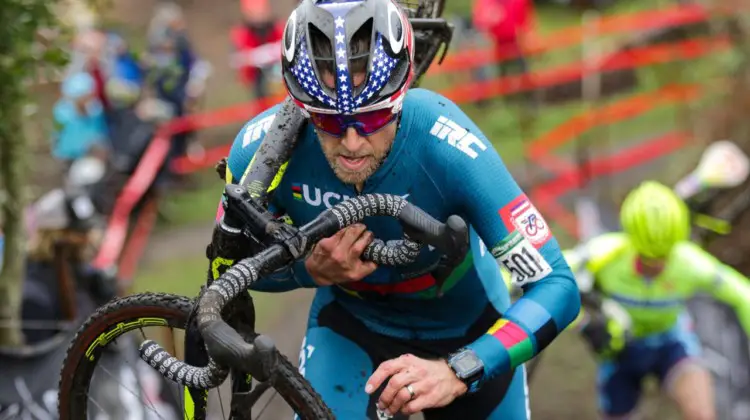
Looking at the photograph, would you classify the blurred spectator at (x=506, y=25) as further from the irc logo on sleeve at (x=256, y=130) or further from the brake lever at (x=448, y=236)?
the brake lever at (x=448, y=236)

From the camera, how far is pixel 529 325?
3.63 metres

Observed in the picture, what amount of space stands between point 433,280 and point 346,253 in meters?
0.65

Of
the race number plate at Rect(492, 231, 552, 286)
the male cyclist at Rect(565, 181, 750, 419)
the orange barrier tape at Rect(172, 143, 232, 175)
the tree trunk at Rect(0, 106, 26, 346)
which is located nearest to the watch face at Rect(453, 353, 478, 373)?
the race number plate at Rect(492, 231, 552, 286)

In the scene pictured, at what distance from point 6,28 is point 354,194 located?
8.44 feet

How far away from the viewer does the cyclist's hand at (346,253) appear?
145 inches

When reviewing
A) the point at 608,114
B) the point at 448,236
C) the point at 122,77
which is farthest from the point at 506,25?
the point at 448,236

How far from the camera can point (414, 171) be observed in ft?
12.9

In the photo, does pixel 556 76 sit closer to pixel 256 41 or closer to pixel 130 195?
pixel 256 41

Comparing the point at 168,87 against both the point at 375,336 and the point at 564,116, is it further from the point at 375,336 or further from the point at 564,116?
the point at 564,116

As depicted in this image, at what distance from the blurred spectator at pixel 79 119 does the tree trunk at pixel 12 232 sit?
4979 mm

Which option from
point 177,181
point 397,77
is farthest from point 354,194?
point 177,181

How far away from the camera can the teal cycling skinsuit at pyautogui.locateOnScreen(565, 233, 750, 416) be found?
8.22 meters

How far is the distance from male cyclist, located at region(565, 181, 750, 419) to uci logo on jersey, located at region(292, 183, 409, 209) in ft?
14.3

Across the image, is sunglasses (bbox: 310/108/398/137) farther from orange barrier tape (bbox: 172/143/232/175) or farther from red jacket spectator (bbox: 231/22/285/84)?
red jacket spectator (bbox: 231/22/285/84)
